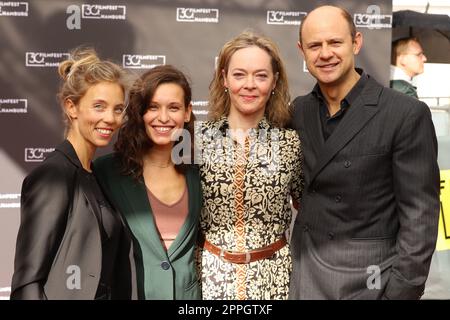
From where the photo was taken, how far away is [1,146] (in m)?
4.93

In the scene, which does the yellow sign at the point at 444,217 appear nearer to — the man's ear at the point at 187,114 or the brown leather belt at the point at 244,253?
the brown leather belt at the point at 244,253

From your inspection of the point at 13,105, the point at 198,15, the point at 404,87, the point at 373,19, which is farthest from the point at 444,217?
the point at 13,105

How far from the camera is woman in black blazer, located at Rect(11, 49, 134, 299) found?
2.22m

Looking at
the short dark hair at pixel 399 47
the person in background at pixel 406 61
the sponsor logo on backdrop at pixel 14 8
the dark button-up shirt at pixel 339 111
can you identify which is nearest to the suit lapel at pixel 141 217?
the dark button-up shirt at pixel 339 111

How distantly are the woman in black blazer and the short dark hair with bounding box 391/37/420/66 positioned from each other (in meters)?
3.33

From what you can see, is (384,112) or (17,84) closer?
(384,112)

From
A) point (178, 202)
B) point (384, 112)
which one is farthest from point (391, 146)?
point (178, 202)

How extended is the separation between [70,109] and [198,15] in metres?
2.69

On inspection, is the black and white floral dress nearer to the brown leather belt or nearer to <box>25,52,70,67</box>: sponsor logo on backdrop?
the brown leather belt

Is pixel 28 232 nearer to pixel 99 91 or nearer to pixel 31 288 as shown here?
pixel 31 288

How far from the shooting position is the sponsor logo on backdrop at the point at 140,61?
16.5 ft

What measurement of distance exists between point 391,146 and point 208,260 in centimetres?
90

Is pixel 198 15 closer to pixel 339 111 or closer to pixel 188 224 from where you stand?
pixel 339 111
